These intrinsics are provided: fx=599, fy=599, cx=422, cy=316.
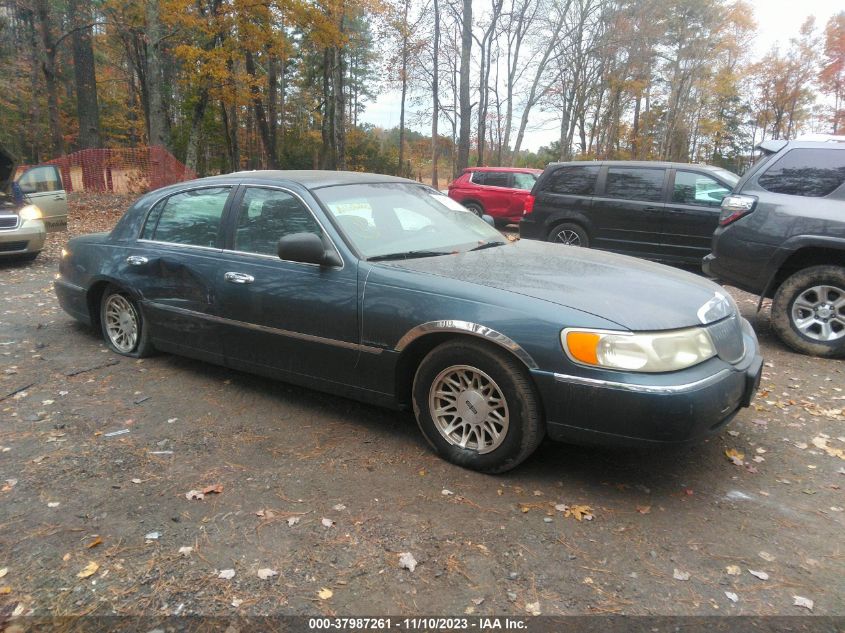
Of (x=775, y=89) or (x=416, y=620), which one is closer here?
(x=416, y=620)

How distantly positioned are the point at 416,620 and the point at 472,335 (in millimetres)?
1388

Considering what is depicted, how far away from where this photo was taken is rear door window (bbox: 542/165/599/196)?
9547mm

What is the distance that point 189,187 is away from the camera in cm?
468

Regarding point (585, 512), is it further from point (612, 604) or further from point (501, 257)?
point (501, 257)

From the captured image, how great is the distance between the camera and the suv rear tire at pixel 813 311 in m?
5.32

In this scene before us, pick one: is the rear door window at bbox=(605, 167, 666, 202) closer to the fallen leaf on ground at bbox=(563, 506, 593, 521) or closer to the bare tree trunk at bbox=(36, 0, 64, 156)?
the fallen leaf on ground at bbox=(563, 506, 593, 521)

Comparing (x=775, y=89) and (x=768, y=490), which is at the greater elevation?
(x=775, y=89)

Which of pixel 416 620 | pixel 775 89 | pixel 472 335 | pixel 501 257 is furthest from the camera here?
pixel 775 89

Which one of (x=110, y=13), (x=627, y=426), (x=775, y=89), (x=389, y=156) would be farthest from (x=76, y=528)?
(x=775, y=89)

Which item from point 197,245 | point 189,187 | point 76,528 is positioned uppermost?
point 189,187

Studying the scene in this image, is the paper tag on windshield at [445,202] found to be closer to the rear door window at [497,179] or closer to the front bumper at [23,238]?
the front bumper at [23,238]

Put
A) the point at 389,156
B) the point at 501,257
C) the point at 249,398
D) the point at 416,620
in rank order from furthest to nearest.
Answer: the point at 389,156 < the point at 249,398 < the point at 501,257 < the point at 416,620

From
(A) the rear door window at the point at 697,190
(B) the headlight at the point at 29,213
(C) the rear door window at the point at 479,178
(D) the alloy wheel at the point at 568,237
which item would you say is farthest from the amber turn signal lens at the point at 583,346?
(C) the rear door window at the point at 479,178

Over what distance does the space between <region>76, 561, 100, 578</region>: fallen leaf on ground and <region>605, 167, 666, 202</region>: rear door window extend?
28.0ft
